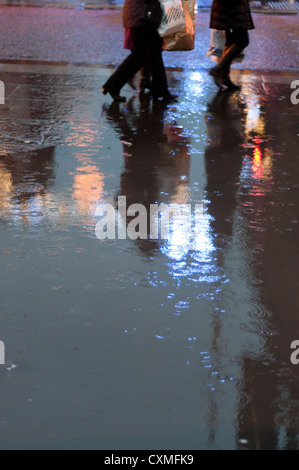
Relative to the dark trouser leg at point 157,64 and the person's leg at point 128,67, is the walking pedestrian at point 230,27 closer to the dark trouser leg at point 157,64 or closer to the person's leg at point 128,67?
the dark trouser leg at point 157,64

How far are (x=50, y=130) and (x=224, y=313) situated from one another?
374cm

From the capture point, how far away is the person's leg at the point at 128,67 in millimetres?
8078

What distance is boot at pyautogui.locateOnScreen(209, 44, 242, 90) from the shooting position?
29.1 feet

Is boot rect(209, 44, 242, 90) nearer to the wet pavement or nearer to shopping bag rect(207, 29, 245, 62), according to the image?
shopping bag rect(207, 29, 245, 62)

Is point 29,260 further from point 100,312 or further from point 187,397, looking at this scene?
point 187,397

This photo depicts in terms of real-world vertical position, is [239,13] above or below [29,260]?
above

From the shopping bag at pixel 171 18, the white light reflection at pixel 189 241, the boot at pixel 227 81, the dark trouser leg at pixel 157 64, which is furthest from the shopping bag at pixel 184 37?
the white light reflection at pixel 189 241

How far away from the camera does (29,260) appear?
4523 mm

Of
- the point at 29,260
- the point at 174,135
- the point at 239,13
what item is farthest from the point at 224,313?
the point at 239,13

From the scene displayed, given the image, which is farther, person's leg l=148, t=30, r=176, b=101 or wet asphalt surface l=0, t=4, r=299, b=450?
person's leg l=148, t=30, r=176, b=101

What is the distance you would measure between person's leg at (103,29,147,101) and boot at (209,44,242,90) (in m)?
1.09

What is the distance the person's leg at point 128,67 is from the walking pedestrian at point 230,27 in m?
1.12

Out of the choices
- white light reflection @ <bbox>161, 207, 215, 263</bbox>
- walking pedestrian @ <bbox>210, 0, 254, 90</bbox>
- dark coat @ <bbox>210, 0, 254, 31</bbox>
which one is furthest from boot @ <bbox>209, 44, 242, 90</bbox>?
white light reflection @ <bbox>161, 207, 215, 263</bbox>
